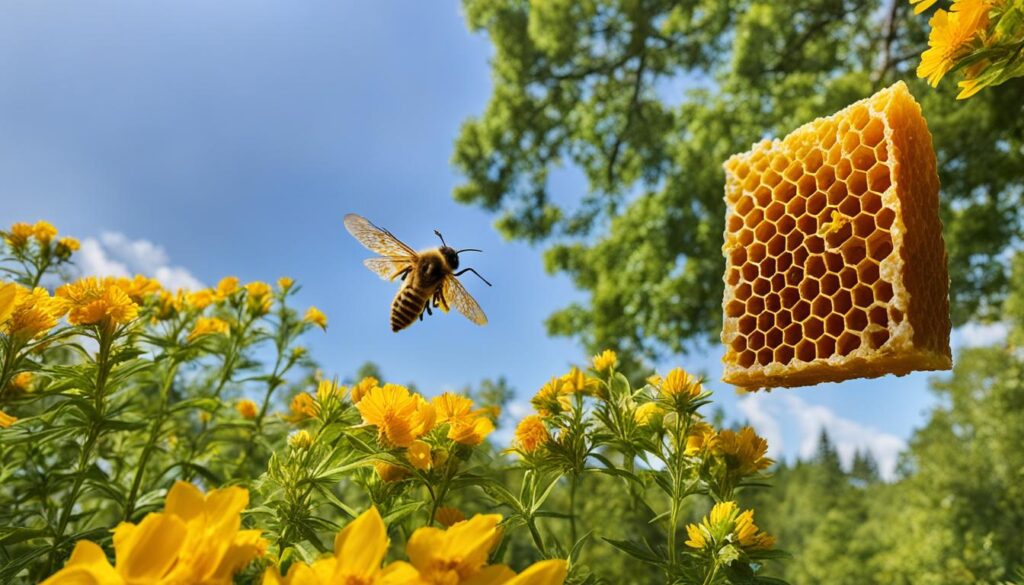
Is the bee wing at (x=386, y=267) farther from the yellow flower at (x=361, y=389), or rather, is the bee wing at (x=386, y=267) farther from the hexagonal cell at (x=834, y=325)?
the hexagonal cell at (x=834, y=325)

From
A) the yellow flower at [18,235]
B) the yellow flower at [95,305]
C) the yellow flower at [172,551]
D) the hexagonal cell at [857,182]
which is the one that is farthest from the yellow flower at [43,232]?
the hexagonal cell at [857,182]

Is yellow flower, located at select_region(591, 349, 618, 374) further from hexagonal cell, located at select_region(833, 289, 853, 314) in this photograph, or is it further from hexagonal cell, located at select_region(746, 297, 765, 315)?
hexagonal cell, located at select_region(833, 289, 853, 314)

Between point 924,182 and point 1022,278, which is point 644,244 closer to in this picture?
point 924,182

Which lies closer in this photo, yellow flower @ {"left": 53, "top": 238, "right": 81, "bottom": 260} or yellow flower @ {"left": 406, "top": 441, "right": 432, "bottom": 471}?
yellow flower @ {"left": 406, "top": 441, "right": 432, "bottom": 471}

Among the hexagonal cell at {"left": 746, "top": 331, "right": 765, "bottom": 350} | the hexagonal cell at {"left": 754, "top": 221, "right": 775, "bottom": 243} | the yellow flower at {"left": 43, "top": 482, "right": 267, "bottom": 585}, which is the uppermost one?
the hexagonal cell at {"left": 754, "top": 221, "right": 775, "bottom": 243}

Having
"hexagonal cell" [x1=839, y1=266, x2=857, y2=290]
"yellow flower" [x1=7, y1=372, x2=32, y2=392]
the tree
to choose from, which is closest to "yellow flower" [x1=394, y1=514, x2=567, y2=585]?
"hexagonal cell" [x1=839, y1=266, x2=857, y2=290]

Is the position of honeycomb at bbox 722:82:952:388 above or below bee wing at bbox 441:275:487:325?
below

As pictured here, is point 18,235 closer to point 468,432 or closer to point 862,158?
point 468,432
